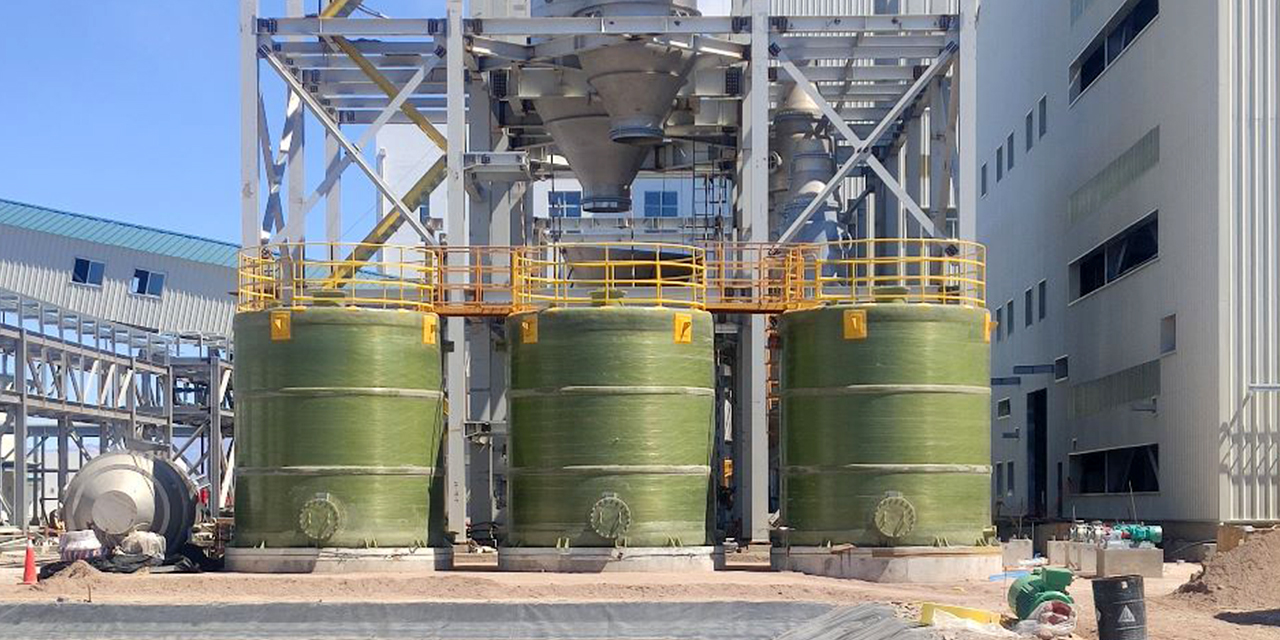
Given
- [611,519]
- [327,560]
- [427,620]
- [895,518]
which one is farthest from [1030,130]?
[427,620]

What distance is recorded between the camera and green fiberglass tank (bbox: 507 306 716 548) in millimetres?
29828

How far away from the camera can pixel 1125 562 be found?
31.5 m

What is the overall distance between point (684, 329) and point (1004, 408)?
1336 inches

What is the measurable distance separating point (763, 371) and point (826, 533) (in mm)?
4940

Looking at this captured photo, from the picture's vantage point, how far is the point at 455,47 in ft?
117

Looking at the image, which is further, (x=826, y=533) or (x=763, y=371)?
(x=763, y=371)

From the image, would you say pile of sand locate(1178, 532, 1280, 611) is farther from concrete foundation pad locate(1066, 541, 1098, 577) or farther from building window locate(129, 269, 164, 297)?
building window locate(129, 269, 164, 297)

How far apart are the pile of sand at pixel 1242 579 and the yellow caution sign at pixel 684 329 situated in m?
9.12

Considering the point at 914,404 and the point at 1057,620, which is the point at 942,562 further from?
the point at 1057,620

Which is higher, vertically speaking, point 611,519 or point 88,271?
point 88,271

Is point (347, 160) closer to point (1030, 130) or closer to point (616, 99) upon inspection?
point (616, 99)

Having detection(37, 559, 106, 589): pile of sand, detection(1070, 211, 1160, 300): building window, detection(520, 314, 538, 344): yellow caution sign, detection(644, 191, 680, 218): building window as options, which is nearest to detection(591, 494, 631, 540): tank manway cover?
detection(520, 314, 538, 344): yellow caution sign

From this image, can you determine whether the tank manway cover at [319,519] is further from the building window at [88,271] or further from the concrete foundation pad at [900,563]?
the building window at [88,271]

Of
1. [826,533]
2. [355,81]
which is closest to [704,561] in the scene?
[826,533]
